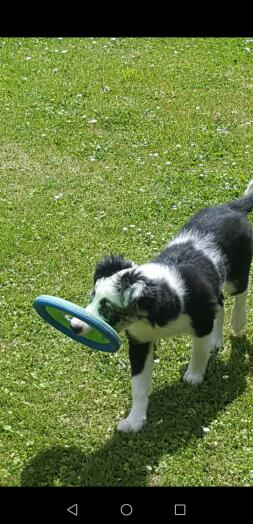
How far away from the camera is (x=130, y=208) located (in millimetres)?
8797

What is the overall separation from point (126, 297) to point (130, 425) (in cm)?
105

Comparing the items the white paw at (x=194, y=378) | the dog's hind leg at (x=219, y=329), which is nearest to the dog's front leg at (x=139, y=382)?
the white paw at (x=194, y=378)

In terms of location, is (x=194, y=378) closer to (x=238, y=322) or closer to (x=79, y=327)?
(x=238, y=322)

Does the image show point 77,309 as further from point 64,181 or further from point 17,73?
point 17,73

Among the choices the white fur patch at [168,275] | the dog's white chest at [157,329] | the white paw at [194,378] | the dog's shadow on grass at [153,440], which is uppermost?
the white fur patch at [168,275]

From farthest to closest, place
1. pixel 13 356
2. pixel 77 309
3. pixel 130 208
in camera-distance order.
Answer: pixel 130 208 < pixel 13 356 < pixel 77 309

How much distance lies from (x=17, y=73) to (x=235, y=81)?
3018 millimetres

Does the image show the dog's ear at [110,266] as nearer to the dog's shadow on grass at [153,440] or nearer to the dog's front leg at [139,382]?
the dog's front leg at [139,382]

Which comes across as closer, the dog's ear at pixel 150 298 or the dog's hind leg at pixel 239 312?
the dog's ear at pixel 150 298

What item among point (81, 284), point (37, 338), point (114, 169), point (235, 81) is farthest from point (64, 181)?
point (235, 81)

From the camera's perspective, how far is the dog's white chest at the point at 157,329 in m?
5.68

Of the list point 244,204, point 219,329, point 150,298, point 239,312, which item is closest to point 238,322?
point 239,312

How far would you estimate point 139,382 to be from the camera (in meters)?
5.96
